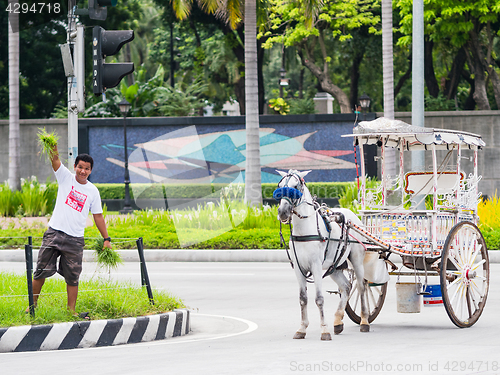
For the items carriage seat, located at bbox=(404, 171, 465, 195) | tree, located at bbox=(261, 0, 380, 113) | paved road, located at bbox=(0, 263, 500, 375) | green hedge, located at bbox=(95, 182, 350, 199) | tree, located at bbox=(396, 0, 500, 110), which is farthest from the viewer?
tree, located at bbox=(261, 0, 380, 113)

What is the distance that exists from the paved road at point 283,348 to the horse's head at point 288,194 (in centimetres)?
146

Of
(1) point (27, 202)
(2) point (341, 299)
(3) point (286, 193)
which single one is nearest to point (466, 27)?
(1) point (27, 202)

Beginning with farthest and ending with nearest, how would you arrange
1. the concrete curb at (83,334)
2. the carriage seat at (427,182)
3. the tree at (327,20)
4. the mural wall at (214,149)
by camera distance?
the tree at (327,20), the mural wall at (214,149), the carriage seat at (427,182), the concrete curb at (83,334)

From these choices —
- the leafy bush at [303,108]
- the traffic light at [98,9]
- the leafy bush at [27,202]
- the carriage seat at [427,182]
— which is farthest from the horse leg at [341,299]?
the leafy bush at [303,108]

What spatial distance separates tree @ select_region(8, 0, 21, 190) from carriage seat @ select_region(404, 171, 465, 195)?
20.1 metres

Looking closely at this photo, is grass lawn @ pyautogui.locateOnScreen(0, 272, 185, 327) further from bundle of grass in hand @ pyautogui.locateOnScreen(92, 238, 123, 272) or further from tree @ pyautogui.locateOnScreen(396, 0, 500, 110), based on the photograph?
tree @ pyautogui.locateOnScreen(396, 0, 500, 110)

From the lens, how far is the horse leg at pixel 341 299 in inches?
348

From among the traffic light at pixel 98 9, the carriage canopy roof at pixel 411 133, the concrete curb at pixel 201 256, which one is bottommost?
the concrete curb at pixel 201 256

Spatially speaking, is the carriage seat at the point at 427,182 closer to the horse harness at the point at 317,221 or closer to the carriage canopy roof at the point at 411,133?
the carriage canopy roof at the point at 411,133

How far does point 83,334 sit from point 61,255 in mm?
969

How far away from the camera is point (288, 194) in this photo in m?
8.09

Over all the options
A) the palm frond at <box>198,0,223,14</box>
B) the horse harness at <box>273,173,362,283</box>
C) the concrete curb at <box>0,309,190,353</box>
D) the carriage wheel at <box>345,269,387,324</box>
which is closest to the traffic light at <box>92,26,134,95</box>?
the horse harness at <box>273,173,362,283</box>

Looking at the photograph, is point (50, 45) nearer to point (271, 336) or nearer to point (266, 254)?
point (266, 254)

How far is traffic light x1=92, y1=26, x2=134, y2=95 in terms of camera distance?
10.3m
